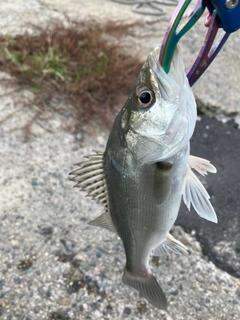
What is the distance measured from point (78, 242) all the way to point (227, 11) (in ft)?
5.19

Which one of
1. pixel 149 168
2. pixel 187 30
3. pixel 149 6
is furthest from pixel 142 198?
pixel 149 6

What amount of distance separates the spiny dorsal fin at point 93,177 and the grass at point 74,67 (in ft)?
5.75

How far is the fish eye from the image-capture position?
122 cm

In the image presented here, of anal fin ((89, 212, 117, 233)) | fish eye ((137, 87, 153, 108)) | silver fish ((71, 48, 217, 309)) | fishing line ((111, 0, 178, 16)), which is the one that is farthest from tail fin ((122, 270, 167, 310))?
fishing line ((111, 0, 178, 16))

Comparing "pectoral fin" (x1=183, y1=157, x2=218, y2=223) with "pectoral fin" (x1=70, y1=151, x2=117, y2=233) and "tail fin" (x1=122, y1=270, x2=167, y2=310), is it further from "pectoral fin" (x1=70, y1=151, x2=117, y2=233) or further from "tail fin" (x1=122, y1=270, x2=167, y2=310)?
"tail fin" (x1=122, y1=270, x2=167, y2=310)

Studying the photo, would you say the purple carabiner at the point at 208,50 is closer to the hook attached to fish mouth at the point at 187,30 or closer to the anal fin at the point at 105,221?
the hook attached to fish mouth at the point at 187,30

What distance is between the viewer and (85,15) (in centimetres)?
441

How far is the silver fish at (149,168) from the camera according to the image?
1220 millimetres

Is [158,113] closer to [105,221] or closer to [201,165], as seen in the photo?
[201,165]

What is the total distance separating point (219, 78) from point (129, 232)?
2589 mm

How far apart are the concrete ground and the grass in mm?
203

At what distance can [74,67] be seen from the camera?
12.1 feet

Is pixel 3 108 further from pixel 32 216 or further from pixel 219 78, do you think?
pixel 219 78

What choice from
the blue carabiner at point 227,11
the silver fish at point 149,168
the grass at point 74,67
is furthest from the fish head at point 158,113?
the grass at point 74,67
